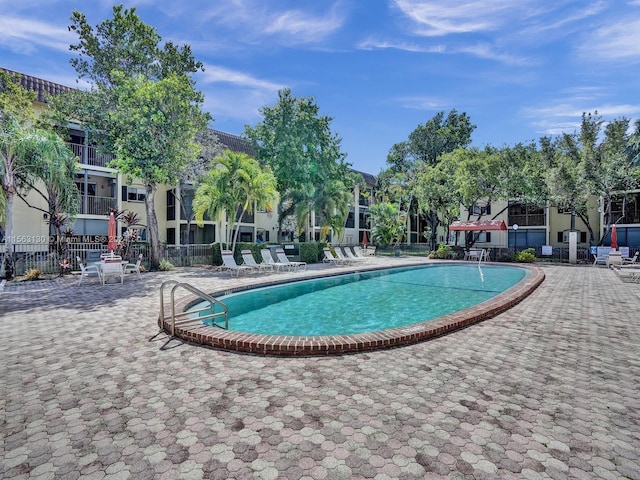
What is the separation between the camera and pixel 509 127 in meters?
29.0

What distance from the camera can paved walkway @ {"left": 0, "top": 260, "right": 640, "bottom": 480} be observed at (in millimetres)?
2467

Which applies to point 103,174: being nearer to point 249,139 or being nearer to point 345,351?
point 249,139

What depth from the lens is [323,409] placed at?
323cm

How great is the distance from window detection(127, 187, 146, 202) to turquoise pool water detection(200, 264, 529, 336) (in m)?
17.3

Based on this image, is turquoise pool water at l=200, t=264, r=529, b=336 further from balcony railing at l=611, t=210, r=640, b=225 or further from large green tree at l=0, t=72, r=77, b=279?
balcony railing at l=611, t=210, r=640, b=225

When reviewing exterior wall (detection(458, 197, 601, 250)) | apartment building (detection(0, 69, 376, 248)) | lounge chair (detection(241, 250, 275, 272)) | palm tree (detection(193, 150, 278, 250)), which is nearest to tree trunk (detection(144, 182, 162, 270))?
apartment building (detection(0, 69, 376, 248))

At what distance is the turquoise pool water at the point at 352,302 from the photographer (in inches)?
309

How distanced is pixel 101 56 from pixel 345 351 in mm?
20003

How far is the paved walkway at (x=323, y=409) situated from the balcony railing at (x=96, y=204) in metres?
18.1

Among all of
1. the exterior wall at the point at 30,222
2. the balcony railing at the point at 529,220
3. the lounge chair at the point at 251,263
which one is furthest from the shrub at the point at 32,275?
the balcony railing at the point at 529,220

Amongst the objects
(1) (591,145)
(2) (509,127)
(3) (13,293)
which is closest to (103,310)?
(3) (13,293)

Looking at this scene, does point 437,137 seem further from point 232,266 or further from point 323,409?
point 323,409

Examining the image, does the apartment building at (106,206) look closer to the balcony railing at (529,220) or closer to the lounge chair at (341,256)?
the lounge chair at (341,256)

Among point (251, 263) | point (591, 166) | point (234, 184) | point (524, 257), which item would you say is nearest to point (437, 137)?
point (591, 166)
